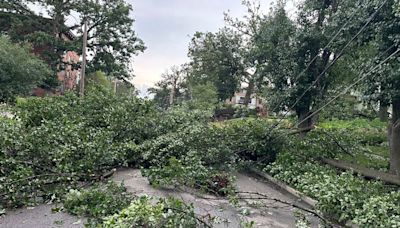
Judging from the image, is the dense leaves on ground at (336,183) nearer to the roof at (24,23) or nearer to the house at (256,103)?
the house at (256,103)

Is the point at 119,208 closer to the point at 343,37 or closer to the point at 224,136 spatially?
the point at 224,136

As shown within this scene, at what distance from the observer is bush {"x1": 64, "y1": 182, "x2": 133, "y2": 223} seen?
12.9 feet

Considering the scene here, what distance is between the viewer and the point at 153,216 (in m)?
2.79

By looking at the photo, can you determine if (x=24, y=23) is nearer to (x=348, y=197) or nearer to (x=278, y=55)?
(x=278, y=55)

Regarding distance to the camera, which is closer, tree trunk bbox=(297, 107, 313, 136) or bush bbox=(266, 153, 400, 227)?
bush bbox=(266, 153, 400, 227)

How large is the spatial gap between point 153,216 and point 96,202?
1.58m

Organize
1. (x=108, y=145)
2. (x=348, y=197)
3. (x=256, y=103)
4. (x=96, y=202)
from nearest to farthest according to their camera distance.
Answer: (x=96, y=202), (x=348, y=197), (x=108, y=145), (x=256, y=103)

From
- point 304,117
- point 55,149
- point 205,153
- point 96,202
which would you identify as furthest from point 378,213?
point 304,117

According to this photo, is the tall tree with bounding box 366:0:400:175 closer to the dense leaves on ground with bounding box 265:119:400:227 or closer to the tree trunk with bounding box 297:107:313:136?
the dense leaves on ground with bounding box 265:119:400:227

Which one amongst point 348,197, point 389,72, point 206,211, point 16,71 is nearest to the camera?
point 206,211

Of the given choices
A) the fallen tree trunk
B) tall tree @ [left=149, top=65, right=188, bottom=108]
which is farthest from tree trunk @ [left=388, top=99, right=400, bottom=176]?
tall tree @ [left=149, top=65, right=188, bottom=108]

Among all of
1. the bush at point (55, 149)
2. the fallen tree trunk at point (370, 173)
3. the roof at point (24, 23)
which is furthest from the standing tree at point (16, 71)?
the fallen tree trunk at point (370, 173)

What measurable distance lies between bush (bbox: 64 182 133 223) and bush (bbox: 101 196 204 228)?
1.00 m

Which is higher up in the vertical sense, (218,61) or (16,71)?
(218,61)
